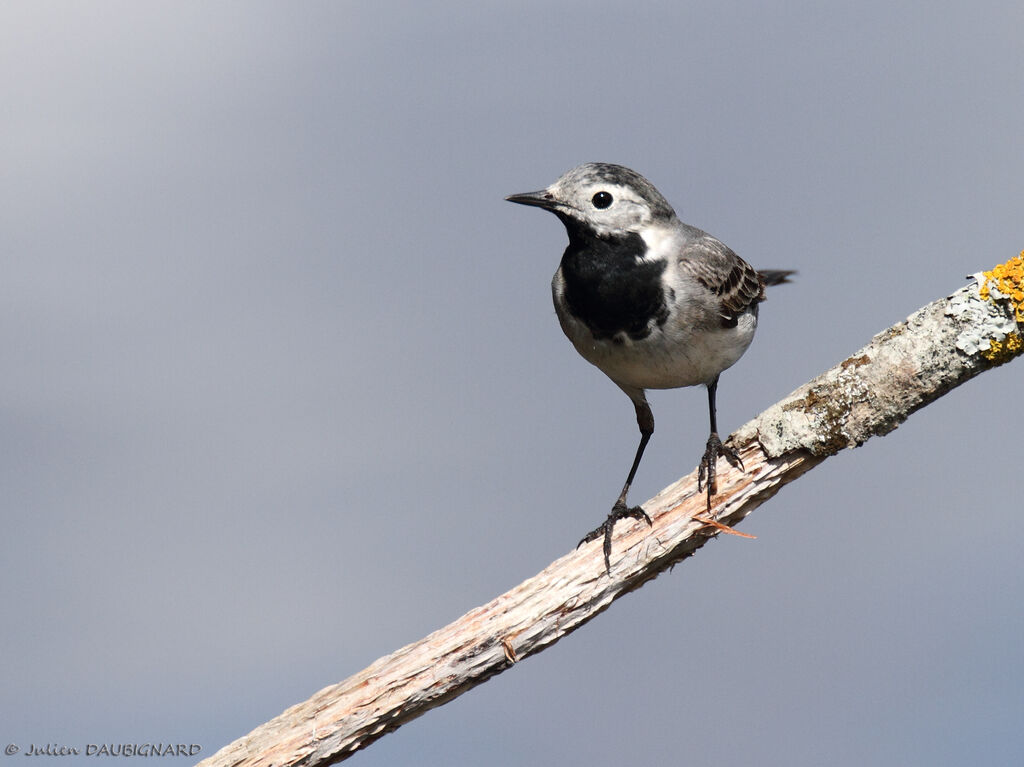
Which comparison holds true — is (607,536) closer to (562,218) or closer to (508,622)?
(508,622)

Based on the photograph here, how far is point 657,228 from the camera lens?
6.70 meters

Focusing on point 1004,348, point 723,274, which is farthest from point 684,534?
point 1004,348

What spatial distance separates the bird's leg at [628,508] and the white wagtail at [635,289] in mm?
13

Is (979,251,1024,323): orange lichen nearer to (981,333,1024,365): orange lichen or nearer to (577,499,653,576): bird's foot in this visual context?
(981,333,1024,365): orange lichen

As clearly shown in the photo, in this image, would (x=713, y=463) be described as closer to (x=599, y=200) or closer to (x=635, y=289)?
(x=635, y=289)

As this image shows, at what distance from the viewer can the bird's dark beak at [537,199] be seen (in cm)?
658

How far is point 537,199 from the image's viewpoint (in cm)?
659

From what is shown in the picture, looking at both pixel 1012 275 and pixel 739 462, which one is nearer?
pixel 1012 275

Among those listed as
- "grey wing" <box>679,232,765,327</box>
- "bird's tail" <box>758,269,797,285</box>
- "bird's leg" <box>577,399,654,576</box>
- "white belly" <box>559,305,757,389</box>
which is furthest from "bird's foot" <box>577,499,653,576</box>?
"bird's tail" <box>758,269,797,285</box>

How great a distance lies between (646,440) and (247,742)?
364 centimetres

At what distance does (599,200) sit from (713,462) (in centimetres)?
191

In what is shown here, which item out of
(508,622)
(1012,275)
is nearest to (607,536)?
(508,622)

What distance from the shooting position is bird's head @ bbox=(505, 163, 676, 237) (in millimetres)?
6574

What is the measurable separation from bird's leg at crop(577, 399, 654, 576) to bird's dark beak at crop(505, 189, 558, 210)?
1.80m
